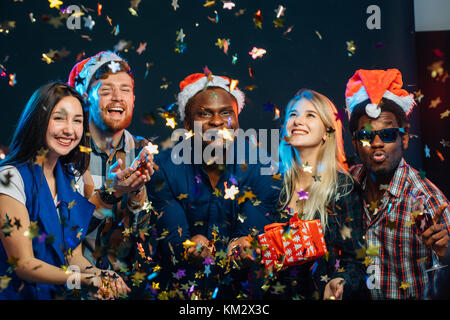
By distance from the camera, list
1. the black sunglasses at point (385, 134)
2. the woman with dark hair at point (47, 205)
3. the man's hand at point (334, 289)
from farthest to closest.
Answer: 1. the black sunglasses at point (385, 134)
2. the man's hand at point (334, 289)
3. the woman with dark hair at point (47, 205)

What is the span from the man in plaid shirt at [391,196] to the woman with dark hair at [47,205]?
1523 mm

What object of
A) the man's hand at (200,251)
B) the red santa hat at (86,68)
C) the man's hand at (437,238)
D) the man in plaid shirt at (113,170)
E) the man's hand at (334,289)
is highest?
the red santa hat at (86,68)

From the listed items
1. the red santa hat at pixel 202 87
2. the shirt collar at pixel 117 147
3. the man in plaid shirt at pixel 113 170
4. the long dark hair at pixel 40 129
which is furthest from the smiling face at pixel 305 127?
the long dark hair at pixel 40 129

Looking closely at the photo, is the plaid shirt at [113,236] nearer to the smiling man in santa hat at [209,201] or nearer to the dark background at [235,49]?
the smiling man in santa hat at [209,201]

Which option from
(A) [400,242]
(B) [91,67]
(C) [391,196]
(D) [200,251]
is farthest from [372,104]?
(B) [91,67]

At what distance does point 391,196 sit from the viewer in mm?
2775

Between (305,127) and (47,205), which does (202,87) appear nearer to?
(305,127)

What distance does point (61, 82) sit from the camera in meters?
2.83

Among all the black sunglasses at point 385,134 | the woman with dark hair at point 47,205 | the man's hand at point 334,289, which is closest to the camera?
the woman with dark hair at point 47,205

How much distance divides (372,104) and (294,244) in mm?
955

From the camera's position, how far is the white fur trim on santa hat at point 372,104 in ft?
9.16

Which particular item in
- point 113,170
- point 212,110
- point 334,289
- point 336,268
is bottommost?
point 334,289
